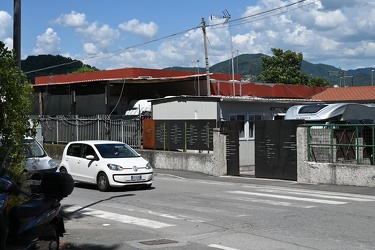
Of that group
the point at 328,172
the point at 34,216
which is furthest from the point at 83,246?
the point at 328,172

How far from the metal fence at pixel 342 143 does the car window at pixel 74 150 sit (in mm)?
7950

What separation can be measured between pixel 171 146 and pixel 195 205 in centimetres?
1231

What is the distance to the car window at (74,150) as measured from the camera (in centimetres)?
1856

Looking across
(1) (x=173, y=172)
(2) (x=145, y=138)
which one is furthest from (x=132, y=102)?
(1) (x=173, y=172)

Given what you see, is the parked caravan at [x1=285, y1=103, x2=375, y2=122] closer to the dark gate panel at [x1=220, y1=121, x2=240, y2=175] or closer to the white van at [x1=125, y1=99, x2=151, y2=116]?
the dark gate panel at [x1=220, y1=121, x2=240, y2=175]

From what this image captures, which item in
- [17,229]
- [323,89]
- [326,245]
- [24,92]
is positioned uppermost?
[323,89]

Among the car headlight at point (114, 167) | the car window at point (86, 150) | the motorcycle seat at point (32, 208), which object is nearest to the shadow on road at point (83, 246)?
the motorcycle seat at point (32, 208)

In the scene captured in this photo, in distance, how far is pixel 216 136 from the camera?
73.2 feet

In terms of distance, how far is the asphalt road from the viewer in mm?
9008

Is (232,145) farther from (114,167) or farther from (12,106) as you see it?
(12,106)

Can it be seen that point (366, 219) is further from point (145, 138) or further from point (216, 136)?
point (145, 138)

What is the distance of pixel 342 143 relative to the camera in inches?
733

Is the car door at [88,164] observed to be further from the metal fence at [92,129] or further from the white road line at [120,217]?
the metal fence at [92,129]

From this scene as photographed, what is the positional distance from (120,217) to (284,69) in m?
58.2
